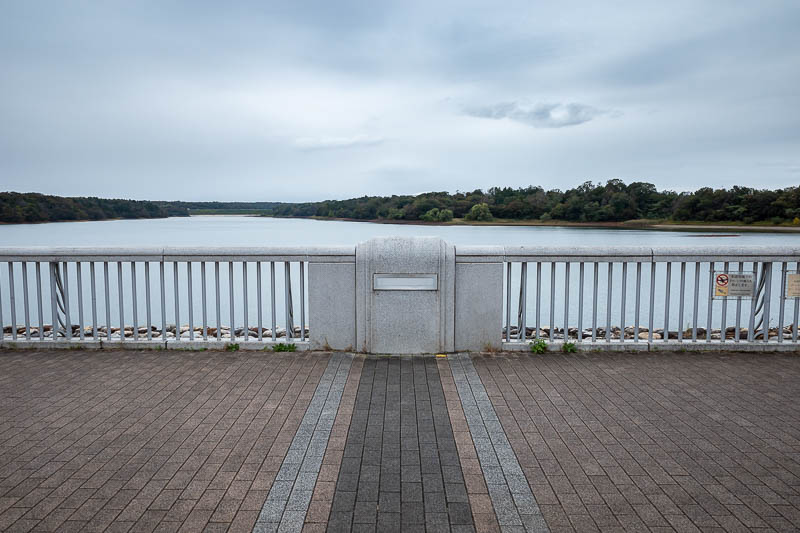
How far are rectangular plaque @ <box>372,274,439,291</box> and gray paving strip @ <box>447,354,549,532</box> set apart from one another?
57.1 inches

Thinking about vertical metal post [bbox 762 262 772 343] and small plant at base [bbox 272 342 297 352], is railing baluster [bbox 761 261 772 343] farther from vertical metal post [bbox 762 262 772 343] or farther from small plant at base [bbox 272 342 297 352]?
small plant at base [bbox 272 342 297 352]

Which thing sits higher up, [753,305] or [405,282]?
[405,282]

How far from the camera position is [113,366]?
6.30 m

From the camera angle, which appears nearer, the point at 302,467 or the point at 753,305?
the point at 302,467

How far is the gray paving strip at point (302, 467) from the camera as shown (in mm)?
3139

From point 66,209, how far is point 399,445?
27.8 meters

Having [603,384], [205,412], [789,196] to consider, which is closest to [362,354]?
[205,412]

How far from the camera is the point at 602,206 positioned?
2453 cm

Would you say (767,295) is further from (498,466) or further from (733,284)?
(498,466)

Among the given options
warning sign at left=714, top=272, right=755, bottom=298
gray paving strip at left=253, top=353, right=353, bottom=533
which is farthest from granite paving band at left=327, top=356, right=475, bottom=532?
warning sign at left=714, top=272, right=755, bottom=298

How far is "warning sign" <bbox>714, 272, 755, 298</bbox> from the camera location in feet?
22.5

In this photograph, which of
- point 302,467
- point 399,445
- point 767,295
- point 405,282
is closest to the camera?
point 302,467

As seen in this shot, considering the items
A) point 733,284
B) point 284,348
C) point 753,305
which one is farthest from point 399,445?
point 753,305

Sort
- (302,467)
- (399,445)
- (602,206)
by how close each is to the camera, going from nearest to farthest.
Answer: (302,467) < (399,445) < (602,206)
